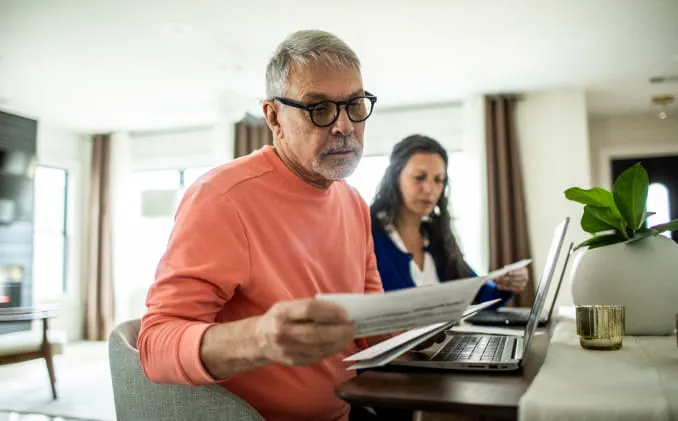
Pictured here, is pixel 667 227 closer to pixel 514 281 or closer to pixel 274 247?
pixel 514 281

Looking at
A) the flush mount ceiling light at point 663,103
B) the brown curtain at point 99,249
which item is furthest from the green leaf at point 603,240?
the brown curtain at point 99,249

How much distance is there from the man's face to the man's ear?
28mm

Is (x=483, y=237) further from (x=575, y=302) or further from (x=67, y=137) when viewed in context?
(x=67, y=137)

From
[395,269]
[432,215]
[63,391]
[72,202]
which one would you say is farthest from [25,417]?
[72,202]

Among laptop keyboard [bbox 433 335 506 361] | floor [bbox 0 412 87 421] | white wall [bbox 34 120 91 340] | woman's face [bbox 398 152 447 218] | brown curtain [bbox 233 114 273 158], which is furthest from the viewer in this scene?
white wall [bbox 34 120 91 340]

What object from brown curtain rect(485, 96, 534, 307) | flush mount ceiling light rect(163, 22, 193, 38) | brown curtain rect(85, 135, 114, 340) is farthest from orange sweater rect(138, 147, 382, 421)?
brown curtain rect(85, 135, 114, 340)

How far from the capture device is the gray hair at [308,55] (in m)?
1.12

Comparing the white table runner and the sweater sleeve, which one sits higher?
the sweater sleeve

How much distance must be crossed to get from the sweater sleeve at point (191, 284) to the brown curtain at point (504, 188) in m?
4.88

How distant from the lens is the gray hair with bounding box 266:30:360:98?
1.12m

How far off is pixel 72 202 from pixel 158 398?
275 inches

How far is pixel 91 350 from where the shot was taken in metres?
6.11

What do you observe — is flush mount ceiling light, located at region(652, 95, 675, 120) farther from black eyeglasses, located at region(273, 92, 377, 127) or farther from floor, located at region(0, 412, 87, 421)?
floor, located at region(0, 412, 87, 421)

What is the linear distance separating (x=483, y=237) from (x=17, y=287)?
497 centimetres
